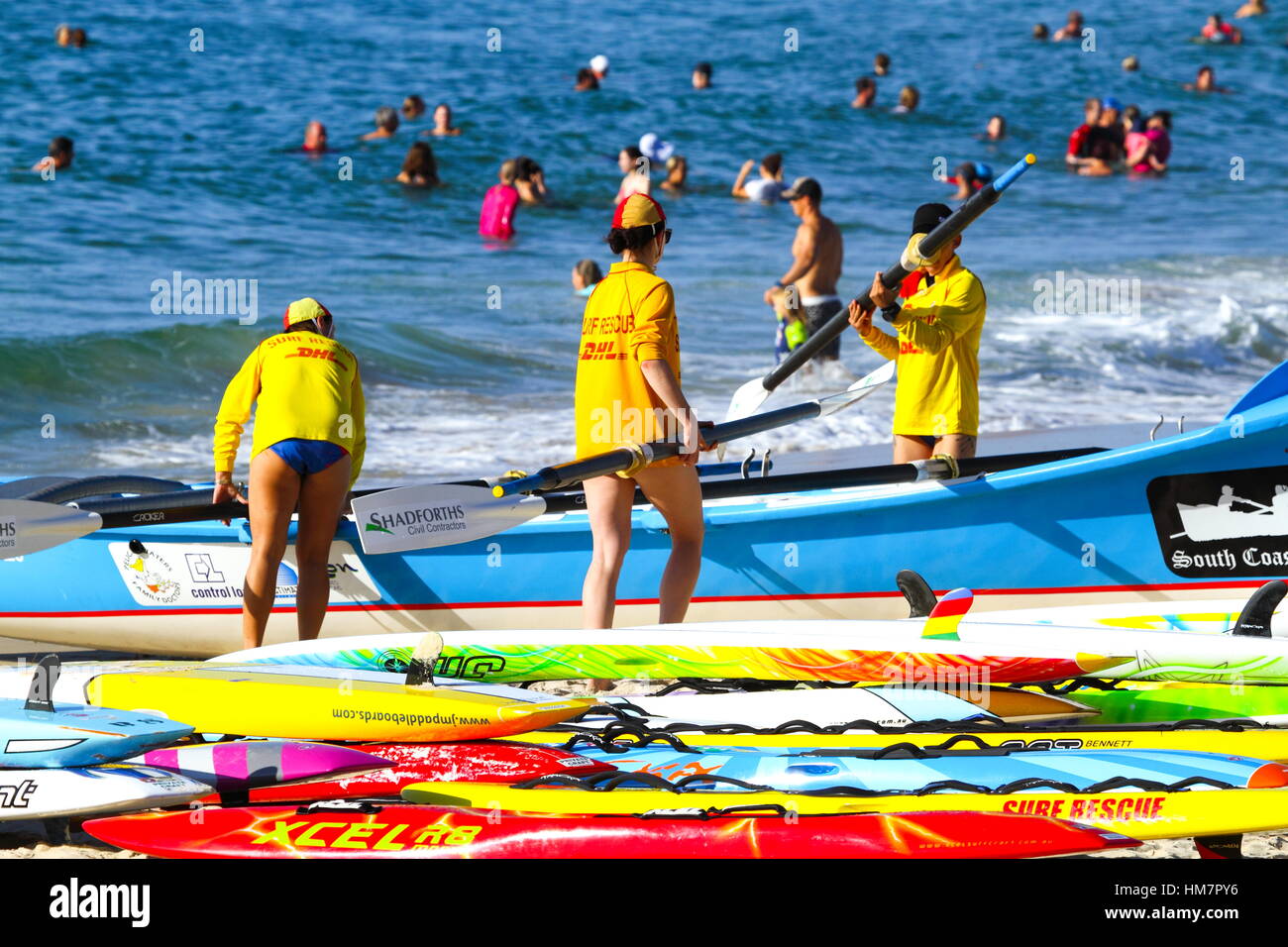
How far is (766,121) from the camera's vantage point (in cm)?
2378

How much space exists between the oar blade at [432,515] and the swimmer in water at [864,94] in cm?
2086

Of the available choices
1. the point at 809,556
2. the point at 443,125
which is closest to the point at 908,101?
the point at 443,125

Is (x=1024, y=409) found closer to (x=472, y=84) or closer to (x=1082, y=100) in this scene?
(x=472, y=84)

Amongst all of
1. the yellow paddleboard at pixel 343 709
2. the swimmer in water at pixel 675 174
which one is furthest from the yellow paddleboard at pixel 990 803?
the swimmer in water at pixel 675 174

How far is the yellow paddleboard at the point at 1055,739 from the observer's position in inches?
165

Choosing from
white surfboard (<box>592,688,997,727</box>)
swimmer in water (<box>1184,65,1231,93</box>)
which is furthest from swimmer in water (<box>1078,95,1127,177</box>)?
white surfboard (<box>592,688,997,727</box>)

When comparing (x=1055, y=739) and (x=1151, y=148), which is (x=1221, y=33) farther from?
(x=1055, y=739)

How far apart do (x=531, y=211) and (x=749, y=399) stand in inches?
474

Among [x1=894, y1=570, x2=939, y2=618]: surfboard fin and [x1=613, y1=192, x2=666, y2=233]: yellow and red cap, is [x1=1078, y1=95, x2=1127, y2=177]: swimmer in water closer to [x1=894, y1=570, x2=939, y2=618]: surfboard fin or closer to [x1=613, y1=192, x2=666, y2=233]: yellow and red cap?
[x1=894, y1=570, x2=939, y2=618]: surfboard fin

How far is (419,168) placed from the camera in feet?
62.0

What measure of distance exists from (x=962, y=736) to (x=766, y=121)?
2043 cm

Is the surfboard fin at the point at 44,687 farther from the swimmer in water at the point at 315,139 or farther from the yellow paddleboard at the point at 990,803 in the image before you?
the swimmer in water at the point at 315,139

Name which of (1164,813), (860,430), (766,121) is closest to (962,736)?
(1164,813)

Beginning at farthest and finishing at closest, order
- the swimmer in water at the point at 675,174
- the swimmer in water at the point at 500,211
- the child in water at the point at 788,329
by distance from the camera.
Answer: the swimmer in water at the point at 675,174 → the swimmer in water at the point at 500,211 → the child in water at the point at 788,329
